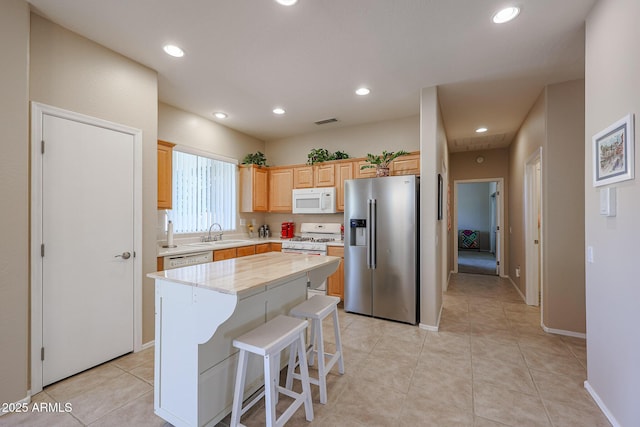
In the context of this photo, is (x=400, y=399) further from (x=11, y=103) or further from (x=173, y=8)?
(x=11, y=103)

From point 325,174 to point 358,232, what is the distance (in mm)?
1358

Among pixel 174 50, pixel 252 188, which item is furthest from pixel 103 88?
pixel 252 188

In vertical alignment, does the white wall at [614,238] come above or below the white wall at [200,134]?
below

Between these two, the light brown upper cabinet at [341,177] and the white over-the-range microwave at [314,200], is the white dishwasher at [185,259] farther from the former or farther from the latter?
the light brown upper cabinet at [341,177]

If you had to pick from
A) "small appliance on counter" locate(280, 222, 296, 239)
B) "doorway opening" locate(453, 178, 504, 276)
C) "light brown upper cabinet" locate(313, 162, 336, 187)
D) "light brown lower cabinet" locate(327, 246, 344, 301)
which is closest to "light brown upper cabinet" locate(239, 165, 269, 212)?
"small appliance on counter" locate(280, 222, 296, 239)

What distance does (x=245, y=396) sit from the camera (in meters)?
1.89

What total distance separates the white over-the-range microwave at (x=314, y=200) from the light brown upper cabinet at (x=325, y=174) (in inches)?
4.7

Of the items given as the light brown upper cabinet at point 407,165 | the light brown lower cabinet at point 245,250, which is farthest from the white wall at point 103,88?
the light brown upper cabinet at point 407,165

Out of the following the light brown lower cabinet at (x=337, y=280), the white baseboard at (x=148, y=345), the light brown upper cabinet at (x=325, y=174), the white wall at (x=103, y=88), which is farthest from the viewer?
the light brown upper cabinet at (x=325, y=174)

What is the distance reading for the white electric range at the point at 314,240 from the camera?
4.12m

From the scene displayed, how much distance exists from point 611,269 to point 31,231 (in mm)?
4028

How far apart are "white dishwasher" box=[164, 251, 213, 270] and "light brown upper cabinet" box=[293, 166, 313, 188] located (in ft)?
6.49

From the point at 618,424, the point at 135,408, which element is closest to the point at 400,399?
the point at 618,424

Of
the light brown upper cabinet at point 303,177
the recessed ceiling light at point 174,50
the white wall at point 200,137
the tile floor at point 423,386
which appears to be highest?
the recessed ceiling light at point 174,50
